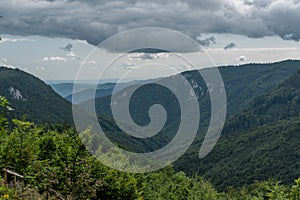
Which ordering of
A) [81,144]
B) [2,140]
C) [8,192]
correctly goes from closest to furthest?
[8,192] → [2,140] → [81,144]

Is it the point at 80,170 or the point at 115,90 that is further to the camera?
the point at 80,170

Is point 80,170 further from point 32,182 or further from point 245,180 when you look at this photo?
point 245,180

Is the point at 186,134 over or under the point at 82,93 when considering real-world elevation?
under

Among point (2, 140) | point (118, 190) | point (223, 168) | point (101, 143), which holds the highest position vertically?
point (2, 140)

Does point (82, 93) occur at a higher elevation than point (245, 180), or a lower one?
higher

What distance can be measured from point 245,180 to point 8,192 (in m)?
169

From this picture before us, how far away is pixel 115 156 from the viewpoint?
41.0 feet

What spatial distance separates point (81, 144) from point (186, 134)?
5.51m

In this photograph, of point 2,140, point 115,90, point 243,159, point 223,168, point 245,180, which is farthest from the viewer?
point 243,159

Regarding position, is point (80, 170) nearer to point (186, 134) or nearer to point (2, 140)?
point (2, 140)

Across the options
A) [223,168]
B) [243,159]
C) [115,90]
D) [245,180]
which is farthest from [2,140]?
[243,159]

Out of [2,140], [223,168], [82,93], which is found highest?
[82,93]

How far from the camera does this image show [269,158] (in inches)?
7451

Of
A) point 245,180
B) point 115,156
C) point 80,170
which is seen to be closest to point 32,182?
point 80,170
